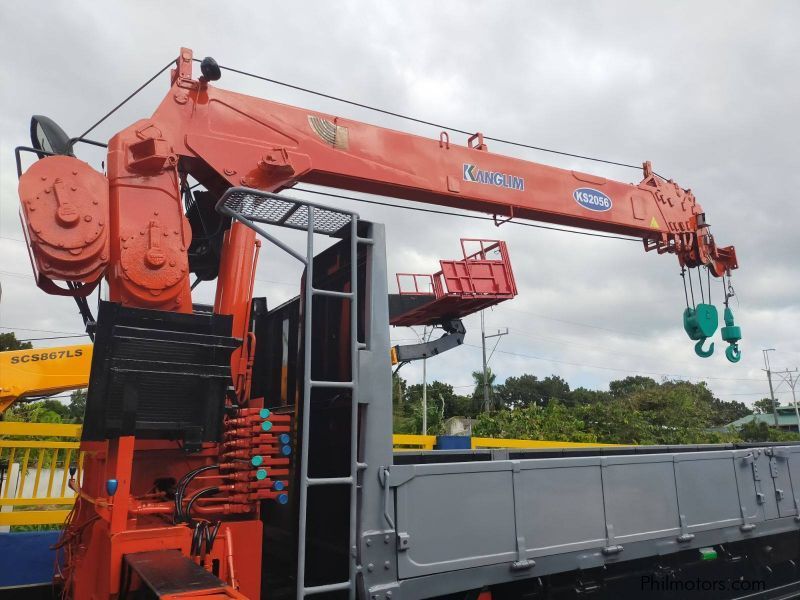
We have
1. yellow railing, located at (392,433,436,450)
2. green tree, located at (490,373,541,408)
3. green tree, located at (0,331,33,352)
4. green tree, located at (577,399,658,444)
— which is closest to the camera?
yellow railing, located at (392,433,436,450)

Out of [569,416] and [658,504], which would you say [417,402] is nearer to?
[569,416]

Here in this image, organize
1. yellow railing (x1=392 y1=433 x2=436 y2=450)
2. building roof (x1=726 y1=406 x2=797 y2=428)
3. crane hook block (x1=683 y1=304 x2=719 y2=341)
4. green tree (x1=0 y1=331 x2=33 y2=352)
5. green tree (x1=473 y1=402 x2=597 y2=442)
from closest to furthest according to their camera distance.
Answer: crane hook block (x1=683 y1=304 x2=719 y2=341)
yellow railing (x1=392 y1=433 x2=436 y2=450)
green tree (x1=473 y1=402 x2=597 y2=442)
green tree (x1=0 y1=331 x2=33 y2=352)
building roof (x1=726 y1=406 x2=797 y2=428)

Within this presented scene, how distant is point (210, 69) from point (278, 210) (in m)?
2.33

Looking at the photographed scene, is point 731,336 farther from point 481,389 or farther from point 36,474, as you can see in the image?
point 481,389

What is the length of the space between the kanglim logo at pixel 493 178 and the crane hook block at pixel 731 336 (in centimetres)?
382

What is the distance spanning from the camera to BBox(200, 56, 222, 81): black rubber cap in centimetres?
482

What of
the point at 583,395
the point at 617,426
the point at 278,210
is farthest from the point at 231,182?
the point at 583,395

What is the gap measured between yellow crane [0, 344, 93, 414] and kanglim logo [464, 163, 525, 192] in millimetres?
5413

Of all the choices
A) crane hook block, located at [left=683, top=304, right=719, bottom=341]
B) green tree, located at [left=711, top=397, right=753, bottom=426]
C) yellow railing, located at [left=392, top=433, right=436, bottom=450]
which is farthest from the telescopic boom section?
green tree, located at [left=711, top=397, right=753, bottom=426]

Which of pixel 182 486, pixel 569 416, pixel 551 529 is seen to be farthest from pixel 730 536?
pixel 569 416

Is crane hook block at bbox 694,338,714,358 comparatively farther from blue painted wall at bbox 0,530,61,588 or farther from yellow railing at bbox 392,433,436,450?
blue painted wall at bbox 0,530,61,588

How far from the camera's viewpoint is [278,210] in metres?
3.30

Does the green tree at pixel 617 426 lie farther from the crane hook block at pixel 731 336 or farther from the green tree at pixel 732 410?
the green tree at pixel 732 410

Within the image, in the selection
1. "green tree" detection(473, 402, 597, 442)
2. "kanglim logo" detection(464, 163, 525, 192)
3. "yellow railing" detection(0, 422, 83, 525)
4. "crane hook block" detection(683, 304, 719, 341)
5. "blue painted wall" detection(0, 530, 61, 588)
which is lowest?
"blue painted wall" detection(0, 530, 61, 588)
